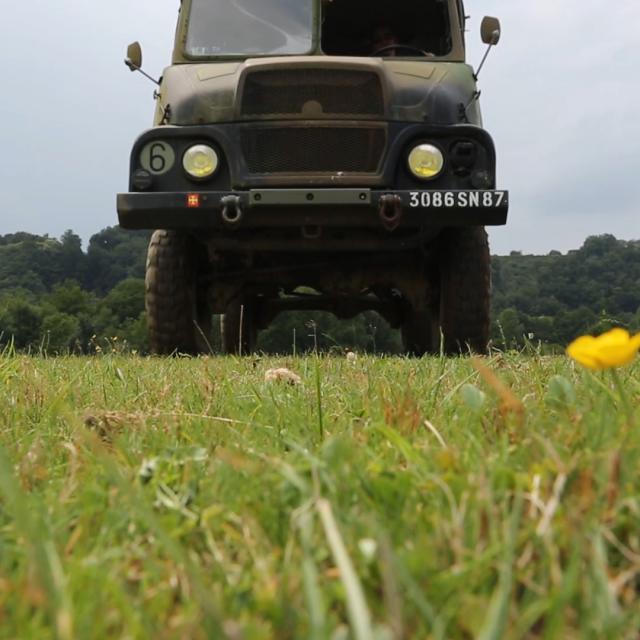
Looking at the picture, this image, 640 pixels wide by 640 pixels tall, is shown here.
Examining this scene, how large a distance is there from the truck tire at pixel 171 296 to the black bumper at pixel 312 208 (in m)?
0.46

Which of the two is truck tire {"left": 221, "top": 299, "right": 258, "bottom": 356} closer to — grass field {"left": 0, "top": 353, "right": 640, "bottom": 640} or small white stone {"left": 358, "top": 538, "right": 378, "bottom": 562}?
grass field {"left": 0, "top": 353, "right": 640, "bottom": 640}

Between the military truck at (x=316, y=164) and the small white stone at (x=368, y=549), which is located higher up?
the military truck at (x=316, y=164)

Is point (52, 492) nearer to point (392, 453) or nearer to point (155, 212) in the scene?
point (392, 453)

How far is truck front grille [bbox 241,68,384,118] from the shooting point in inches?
168

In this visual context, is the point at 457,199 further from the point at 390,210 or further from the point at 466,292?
the point at 466,292

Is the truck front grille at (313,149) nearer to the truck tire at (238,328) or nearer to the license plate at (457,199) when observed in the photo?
the license plate at (457,199)

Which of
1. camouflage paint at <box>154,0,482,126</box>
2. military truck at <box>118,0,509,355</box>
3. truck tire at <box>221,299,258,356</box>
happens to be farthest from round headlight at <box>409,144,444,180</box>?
truck tire at <box>221,299,258,356</box>

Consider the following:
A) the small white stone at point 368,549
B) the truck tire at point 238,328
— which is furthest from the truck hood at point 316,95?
the small white stone at point 368,549

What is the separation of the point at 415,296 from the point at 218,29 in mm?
2042

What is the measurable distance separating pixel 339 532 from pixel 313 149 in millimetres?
3806

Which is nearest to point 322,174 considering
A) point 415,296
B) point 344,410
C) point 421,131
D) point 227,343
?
point 421,131

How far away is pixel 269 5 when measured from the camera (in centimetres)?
498

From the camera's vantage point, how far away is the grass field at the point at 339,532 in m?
0.47

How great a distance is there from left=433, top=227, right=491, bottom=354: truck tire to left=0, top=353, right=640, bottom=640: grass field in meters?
3.40
